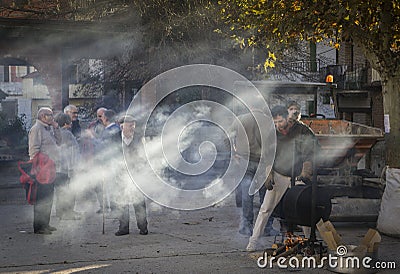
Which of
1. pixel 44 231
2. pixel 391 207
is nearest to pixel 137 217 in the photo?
pixel 44 231

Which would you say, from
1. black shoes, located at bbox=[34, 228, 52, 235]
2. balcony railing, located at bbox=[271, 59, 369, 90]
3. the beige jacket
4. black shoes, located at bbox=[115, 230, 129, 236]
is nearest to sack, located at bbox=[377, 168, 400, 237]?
black shoes, located at bbox=[115, 230, 129, 236]

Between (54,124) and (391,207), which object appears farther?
(54,124)

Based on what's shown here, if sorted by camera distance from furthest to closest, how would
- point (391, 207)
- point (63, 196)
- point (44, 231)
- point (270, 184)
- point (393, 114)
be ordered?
1. point (63, 196)
2. point (393, 114)
3. point (44, 231)
4. point (391, 207)
5. point (270, 184)

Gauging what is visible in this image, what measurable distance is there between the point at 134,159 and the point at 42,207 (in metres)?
1.47

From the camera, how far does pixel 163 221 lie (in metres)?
11.6

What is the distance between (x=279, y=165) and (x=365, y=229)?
2903mm

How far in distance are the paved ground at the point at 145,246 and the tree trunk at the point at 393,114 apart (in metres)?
1.18

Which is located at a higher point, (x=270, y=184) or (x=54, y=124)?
(x=54, y=124)

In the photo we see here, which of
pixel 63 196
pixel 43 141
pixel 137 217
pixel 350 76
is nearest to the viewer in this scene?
pixel 137 217

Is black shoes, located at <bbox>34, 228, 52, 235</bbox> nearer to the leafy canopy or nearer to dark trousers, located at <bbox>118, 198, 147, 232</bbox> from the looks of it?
dark trousers, located at <bbox>118, 198, 147, 232</bbox>

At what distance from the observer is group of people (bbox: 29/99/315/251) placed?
861cm

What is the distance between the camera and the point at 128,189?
1015cm

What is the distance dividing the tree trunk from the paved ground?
1.18 m

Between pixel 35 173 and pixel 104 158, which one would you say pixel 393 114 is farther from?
pixel 35 173
